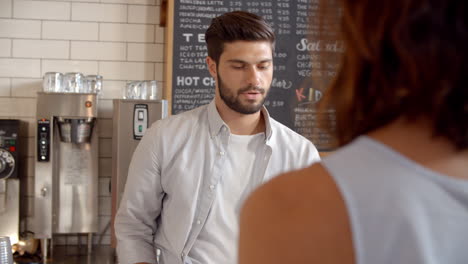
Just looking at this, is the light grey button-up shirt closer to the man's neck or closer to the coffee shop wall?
the man's neck

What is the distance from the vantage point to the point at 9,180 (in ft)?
15.2

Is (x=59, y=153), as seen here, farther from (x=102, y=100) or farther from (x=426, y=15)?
(x=426, y=15)

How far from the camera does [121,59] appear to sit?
5086 mm

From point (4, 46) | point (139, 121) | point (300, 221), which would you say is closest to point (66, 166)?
point (139, 121)

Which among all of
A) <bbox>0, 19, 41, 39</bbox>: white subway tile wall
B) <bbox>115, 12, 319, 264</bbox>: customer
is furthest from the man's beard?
<bbox>0, 19, 41, 39</bbox>: white subway tile wall

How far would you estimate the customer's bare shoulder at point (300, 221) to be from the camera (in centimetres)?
47

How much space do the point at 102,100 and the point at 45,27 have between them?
81cm

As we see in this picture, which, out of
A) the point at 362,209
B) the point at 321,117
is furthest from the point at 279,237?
the point at 321,117

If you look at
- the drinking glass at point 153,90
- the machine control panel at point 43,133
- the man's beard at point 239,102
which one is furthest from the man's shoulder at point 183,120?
the machine control panel at point 43,133

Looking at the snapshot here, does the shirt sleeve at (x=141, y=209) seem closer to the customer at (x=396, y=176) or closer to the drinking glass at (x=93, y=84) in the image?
the customer at (x=396, y=176)

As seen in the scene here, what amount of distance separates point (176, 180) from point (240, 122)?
337mm

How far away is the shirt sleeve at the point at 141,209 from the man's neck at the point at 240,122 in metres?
0.30

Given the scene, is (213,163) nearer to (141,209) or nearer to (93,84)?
(141,209)

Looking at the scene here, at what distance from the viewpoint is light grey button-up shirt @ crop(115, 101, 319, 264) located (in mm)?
1940
